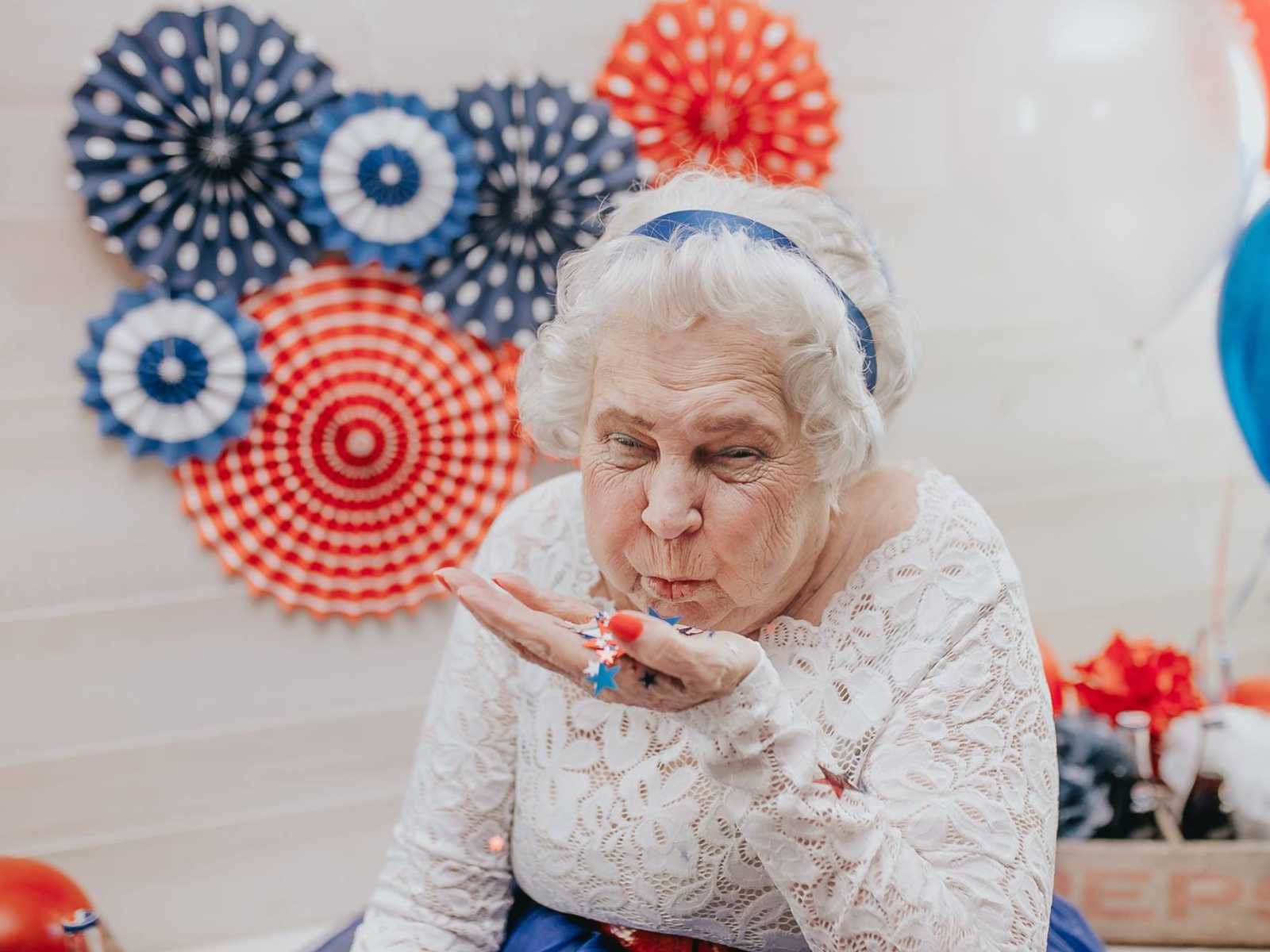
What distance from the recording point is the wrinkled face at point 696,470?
45.1 inches

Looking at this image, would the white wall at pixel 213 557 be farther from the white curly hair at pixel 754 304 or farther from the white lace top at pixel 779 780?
the white curly hair at pixel 754 304

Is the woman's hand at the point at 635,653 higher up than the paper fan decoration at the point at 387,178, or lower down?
lower down

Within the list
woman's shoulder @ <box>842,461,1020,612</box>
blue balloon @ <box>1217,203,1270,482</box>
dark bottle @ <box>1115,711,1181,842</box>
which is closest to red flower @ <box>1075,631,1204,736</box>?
dark bottle @ <box>1115,711,1181,842</box>

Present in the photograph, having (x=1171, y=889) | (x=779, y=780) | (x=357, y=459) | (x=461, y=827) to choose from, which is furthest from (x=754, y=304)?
(x=1171, y=889)

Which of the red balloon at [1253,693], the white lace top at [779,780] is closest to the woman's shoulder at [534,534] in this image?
the white lace top at [779,780]

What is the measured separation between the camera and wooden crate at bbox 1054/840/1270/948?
1974mm

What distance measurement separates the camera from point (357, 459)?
6.91ft

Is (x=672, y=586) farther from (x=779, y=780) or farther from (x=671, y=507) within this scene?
(x=779, y=780)

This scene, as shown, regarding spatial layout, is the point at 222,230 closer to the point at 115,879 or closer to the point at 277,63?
the point at 277,63

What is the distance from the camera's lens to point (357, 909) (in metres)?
2.31

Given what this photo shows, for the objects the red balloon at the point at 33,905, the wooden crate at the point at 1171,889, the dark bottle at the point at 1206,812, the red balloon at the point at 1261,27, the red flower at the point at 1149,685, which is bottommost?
the wooden crate at the point at 1171,889

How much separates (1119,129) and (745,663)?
145 cm

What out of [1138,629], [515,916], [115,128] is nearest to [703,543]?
[515,916]

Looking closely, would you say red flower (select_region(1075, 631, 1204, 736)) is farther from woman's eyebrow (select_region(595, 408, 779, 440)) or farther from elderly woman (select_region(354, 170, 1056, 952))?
woman's eyebrow (select_region(595, 408, 779, 440))
